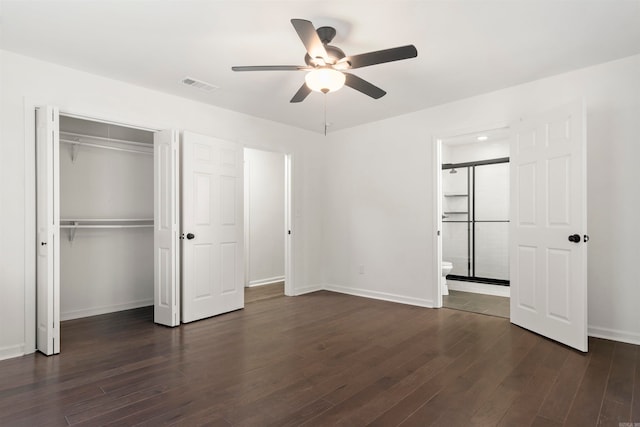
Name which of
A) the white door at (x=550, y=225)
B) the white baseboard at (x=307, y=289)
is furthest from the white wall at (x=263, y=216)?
the white door at (x=550, y=225)

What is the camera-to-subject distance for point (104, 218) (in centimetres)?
442

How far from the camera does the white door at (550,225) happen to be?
3.03 m

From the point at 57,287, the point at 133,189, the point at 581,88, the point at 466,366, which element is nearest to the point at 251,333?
the point at 57,287

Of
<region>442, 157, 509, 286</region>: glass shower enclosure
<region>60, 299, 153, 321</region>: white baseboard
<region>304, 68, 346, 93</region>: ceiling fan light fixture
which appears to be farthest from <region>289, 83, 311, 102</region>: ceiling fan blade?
<region>442, 157, 509, 286</region>: glass shower enclosure

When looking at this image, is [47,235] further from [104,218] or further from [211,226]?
[211,226]

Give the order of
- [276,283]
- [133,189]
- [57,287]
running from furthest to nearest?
1. [276,283]
2. [133,189]
3. [57,287]

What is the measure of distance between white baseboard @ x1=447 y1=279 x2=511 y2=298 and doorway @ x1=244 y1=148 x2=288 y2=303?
286 cm

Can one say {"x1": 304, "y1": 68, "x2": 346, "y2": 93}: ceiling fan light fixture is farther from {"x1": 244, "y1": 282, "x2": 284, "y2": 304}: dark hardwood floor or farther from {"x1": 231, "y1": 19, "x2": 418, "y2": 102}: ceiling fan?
{"x1": 244, "y1": 282, "x2": 284, "y2": 304}: dark hardwood floor

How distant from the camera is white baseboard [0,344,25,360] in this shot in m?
2.91

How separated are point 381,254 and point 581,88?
295 centimetres

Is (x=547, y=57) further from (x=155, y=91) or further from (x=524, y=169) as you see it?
(x=155, y=91)

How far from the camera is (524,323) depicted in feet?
11.8

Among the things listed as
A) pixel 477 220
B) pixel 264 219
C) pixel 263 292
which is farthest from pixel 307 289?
pixel 477 220

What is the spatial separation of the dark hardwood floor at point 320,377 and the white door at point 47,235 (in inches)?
8.3
